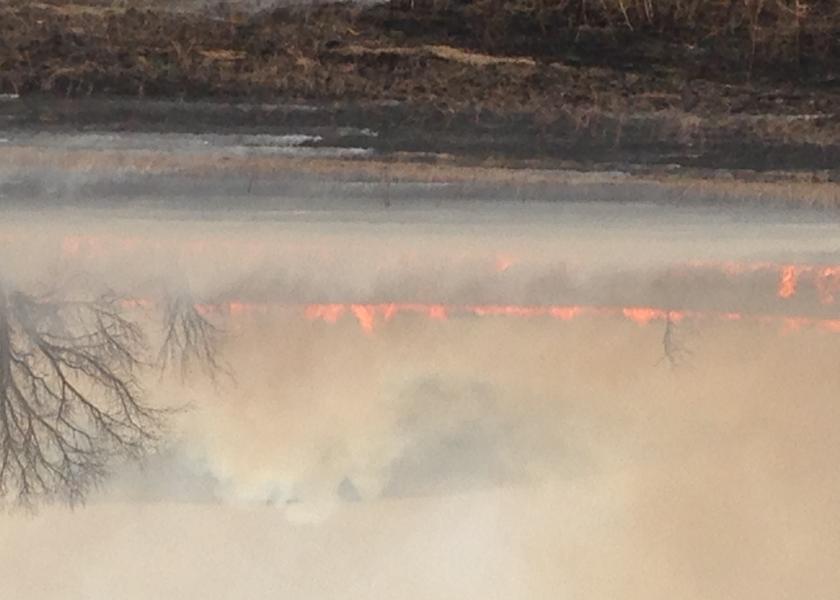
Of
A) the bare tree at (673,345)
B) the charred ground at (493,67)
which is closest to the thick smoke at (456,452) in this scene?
the bare tree at (673,345)

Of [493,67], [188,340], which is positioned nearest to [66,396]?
[188,340]

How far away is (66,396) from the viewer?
3.00 ft

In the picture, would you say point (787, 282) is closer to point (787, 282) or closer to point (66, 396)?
point (787, 282)

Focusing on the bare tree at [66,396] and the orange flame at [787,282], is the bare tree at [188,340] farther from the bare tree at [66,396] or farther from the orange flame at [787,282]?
the orange flame at [787,282]

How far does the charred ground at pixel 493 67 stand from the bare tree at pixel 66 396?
23 cm

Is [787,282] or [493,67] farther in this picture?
[787,282]

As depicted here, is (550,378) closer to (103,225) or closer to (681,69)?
(681,69)

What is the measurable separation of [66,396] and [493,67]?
0.58 m

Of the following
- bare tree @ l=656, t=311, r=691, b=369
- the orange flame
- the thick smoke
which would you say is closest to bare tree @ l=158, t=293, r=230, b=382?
the thick smoke

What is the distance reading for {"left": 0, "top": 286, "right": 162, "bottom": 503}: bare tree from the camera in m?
0.91

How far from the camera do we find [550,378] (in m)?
0.93

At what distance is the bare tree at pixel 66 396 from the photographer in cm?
91

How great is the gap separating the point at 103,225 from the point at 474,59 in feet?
1.47

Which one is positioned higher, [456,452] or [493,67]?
[493,67]
